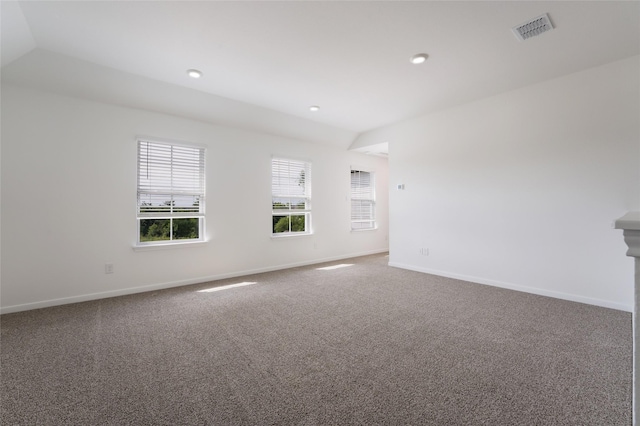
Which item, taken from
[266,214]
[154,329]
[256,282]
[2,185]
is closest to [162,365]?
[154,329]

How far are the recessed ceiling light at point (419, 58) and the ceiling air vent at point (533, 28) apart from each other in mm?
785

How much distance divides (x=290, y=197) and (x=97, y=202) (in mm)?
3007

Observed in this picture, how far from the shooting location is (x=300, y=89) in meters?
3.84

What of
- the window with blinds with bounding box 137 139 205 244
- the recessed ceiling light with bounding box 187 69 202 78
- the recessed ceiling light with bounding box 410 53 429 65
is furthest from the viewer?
the window with blinds with bounding box 137 139 205 244

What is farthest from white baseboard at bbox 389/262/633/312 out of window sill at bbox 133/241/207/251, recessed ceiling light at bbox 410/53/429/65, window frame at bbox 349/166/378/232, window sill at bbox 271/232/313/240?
window sill at bbox 133/241/207/251

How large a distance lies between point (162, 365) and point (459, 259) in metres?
4.21

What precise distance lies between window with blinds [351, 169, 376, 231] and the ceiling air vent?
4283mm

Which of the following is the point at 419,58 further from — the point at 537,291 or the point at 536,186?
the point at 537,291

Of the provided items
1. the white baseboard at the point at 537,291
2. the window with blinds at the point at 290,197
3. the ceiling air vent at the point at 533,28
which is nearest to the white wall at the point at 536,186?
the white baseboard at the point at 537,291

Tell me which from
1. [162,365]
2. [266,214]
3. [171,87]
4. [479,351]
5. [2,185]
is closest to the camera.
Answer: [162,365]

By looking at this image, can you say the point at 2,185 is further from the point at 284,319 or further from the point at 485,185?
the point at 485,185

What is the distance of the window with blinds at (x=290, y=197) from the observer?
17.5 ft

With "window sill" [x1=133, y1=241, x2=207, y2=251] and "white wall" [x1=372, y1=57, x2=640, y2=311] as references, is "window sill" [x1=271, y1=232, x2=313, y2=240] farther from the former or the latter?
"white wall" [x1=372, y1=57, x2=640, y2=311]

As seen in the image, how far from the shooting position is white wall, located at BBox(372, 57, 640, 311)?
10.3ft
